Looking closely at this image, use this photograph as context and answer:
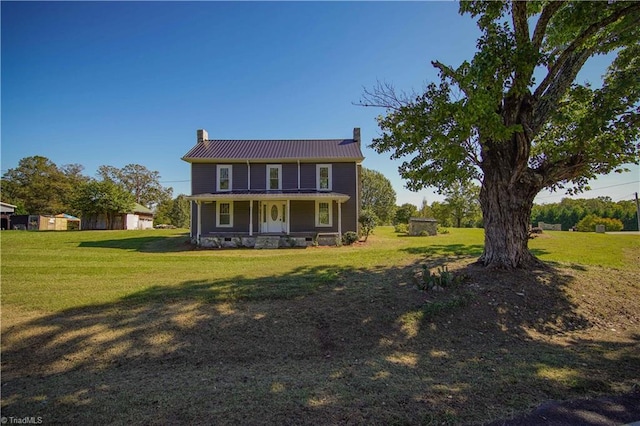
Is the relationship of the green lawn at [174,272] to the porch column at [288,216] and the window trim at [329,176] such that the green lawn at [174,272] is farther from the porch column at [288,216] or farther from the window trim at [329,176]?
the window trim at [329,176]

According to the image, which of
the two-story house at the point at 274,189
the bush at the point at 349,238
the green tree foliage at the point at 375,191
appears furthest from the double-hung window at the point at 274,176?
the green tree foliage at the point at 375,191

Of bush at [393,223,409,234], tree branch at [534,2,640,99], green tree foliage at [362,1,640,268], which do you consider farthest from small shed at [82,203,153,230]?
tree branch at [534,2,640,99]

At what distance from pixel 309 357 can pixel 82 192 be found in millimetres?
34756

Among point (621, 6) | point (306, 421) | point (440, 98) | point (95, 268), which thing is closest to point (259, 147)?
point (95, 268)

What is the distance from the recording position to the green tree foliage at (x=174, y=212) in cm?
5144

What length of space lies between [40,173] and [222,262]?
5423cm

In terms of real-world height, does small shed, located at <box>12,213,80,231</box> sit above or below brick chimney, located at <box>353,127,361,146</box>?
below

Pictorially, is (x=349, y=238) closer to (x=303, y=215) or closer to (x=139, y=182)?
(x=303, y=215)

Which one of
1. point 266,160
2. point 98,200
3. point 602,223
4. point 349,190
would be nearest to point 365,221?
point 349,190

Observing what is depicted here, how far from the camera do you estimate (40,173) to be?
48094mm

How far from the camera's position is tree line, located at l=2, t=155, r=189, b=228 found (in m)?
30.6

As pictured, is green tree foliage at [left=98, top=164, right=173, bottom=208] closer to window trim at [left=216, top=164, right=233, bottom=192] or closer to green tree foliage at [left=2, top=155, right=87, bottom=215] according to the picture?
green tree foliage at [left=2, top=155, right=87, bottom=215]

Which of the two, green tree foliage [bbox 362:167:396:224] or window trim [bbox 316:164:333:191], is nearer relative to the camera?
window trim [bbox 316:164:333:191]

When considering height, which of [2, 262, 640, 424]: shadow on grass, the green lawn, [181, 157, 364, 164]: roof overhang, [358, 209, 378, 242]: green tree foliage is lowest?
[2, 262, 640, 424]: shadow on grass
